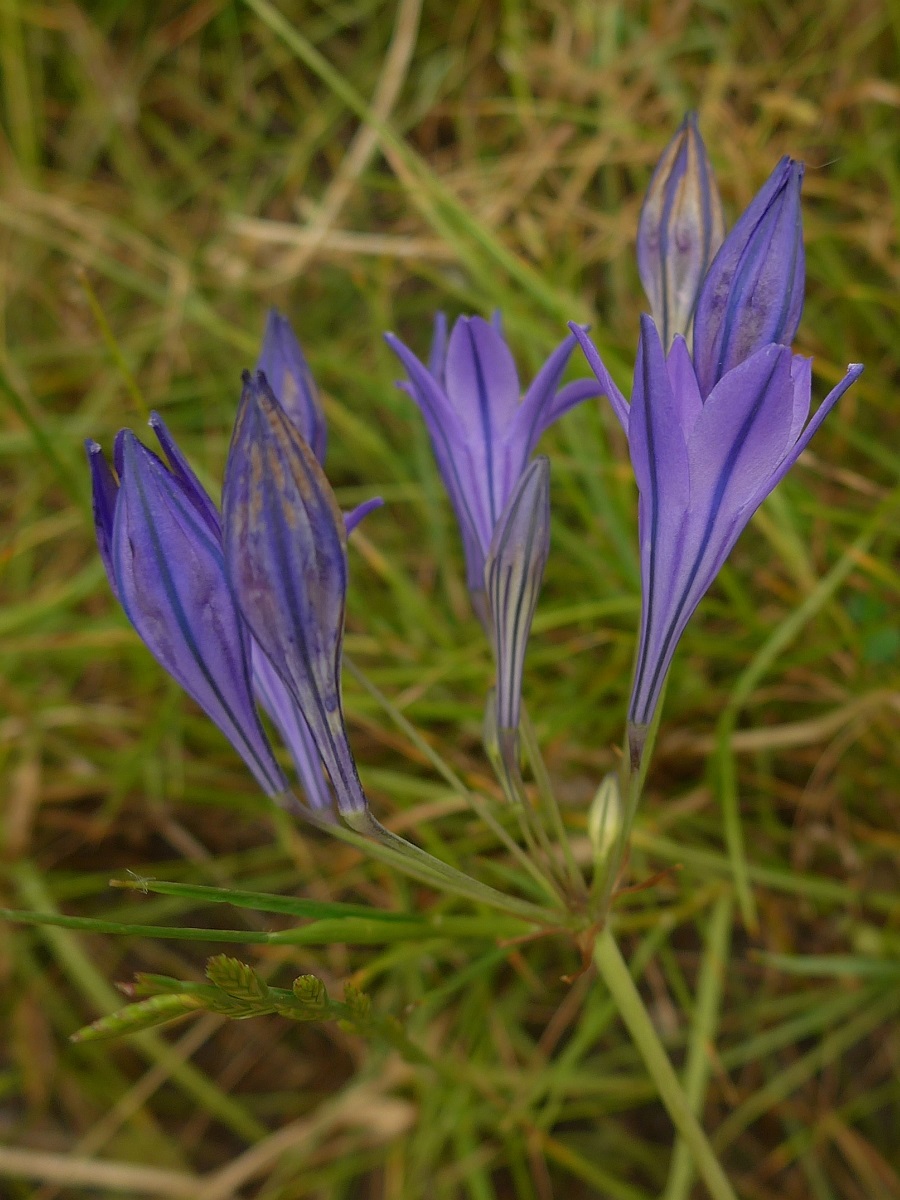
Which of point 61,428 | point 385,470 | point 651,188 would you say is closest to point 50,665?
point 61,428

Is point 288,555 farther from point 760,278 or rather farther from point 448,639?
point 448,639

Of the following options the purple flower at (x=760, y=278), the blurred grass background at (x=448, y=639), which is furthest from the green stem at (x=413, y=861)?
the blurred grass background at (x=448, y=639)

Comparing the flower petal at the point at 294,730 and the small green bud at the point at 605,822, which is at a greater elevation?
the flower petal at the point at 294,730

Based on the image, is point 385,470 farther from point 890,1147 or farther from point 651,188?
point 890,1147

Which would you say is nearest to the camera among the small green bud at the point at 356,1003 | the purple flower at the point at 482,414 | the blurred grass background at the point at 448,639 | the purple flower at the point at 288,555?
the purple flower at the point at 288,555

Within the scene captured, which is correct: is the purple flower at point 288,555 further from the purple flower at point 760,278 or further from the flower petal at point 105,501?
the purple flower at point 760,278

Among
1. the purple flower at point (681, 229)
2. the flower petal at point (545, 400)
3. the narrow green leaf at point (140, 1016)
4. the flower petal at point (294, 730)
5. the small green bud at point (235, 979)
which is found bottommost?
the narrow green leaf at point (140, 1016)

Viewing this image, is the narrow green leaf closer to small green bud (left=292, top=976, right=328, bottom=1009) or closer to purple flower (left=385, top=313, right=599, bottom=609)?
small green bud (left=292, top=976, right=328, bottom=1009)

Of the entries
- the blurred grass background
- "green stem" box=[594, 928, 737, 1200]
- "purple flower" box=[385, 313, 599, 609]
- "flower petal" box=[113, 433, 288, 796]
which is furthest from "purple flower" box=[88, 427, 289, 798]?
the blurred grass background
